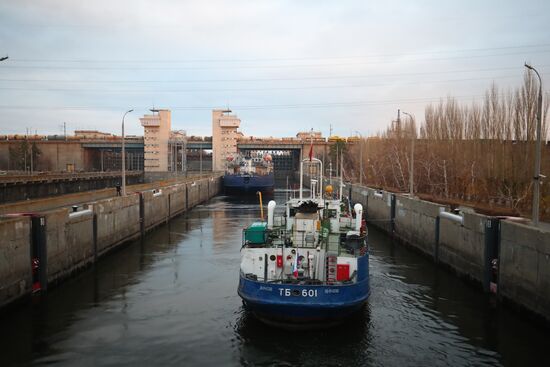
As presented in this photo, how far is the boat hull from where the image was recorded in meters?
90.6

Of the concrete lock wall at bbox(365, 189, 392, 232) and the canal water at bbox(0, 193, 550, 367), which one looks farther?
the concrete lock wall at bbox(365, 189, 392, 232)

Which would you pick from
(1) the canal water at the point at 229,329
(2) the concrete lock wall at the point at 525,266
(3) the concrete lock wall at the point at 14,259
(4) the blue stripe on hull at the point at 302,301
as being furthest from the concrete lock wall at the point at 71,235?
(2) the concrete lock wall at the point at 525,266

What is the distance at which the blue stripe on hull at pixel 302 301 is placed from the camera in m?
16.7

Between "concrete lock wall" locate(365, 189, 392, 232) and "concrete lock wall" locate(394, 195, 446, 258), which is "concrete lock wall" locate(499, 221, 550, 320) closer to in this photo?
"concrete lock wall" locate(394, 195, 446, 258)

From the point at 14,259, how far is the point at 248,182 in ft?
238

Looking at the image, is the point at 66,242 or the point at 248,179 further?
the point at 248,179

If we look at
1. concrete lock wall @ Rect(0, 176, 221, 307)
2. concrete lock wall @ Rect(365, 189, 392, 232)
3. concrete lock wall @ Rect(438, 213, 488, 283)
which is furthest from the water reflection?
concrete lock wall @ Rect(365, 189, 392, 232)

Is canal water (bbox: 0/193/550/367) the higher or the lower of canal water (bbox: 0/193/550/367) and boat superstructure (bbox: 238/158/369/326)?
the lower

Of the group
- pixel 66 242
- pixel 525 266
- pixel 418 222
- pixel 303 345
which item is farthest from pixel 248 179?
pixel 303 345

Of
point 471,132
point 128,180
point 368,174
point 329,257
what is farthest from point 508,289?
point 128,180

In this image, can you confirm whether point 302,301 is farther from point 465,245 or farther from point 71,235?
point 71,235

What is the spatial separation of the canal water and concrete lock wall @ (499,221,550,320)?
873 mm

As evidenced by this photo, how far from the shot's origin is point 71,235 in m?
24.9

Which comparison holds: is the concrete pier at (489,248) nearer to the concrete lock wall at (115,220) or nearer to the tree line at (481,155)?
the tree line at (481,155)
